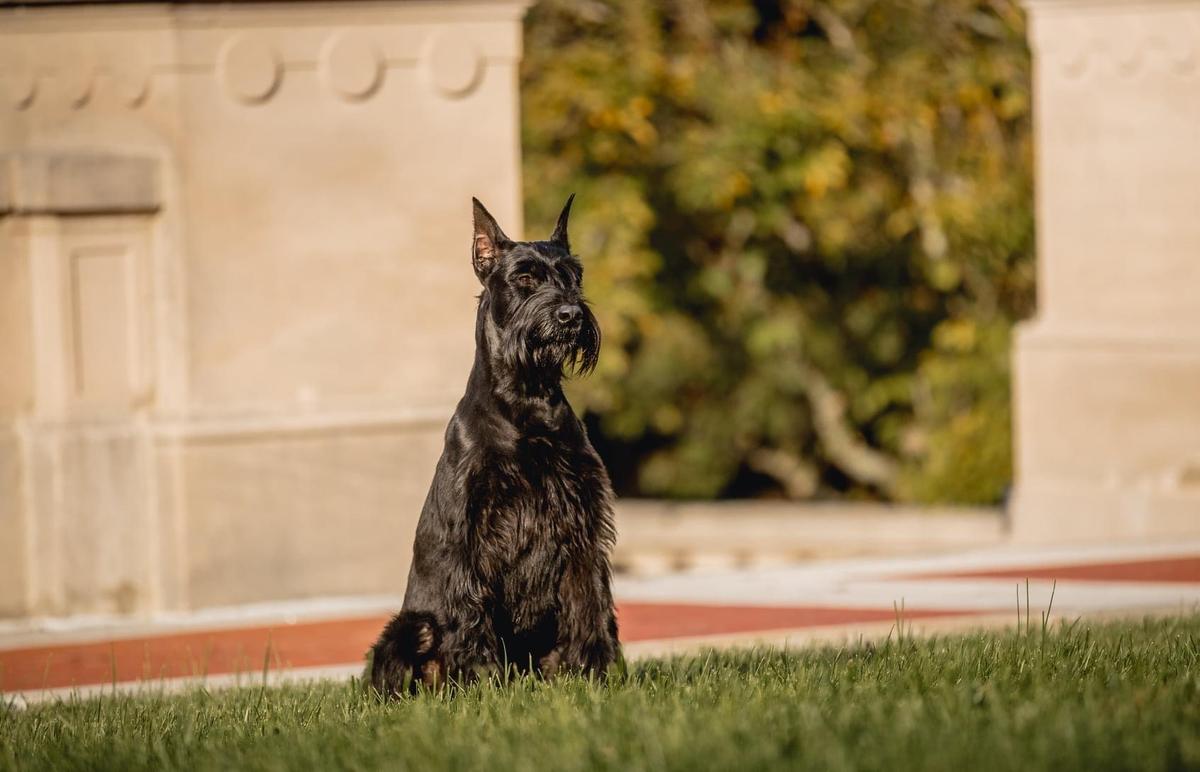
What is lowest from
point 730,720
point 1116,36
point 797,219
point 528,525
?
point 730,720

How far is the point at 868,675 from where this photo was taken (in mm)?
6625

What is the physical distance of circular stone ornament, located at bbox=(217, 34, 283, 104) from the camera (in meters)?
11.1

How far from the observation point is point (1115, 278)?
13703mm

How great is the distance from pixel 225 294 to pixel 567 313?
17.8ft

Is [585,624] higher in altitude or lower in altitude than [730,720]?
higher

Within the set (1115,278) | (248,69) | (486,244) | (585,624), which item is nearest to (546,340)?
(486,244)

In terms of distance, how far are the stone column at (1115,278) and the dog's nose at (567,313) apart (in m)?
8.45

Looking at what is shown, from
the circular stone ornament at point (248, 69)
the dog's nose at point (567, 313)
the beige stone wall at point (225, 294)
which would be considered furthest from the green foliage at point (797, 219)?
the dog's nose at point (567, 313)

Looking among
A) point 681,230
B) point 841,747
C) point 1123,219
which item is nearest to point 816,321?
point 681,230

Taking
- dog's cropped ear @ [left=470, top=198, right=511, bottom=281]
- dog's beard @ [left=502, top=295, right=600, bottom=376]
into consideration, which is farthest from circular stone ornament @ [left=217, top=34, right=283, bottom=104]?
dog's beard @ [left=502, top=295, right=600, bottom=376]

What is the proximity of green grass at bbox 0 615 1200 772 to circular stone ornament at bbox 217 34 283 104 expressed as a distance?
4671mm

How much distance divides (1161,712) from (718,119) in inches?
543

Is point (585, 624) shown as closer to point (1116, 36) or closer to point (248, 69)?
point (248, 69)

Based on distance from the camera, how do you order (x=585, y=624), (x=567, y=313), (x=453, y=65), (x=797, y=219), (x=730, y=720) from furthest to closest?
(x=797, y=219), (x=453, y=65), (x=585, y=624), (x=567, y=313), (x=730, y=720)
